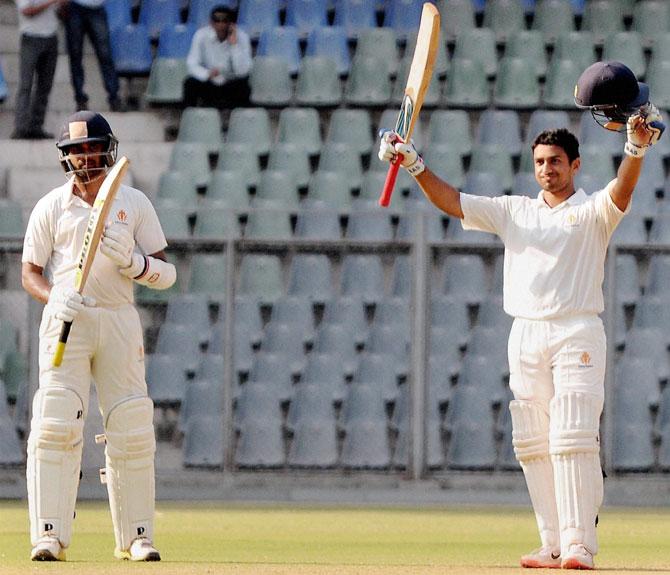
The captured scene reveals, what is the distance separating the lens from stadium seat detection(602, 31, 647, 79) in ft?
45.2

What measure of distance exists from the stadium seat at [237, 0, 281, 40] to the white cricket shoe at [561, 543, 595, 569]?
8.68m

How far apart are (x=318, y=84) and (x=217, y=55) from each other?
0.82m

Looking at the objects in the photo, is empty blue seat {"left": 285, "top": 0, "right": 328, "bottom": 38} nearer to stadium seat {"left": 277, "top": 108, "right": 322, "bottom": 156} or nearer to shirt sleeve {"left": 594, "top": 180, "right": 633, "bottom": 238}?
stadium seat {"left": 277, "top": 108, "right": 322, "bottom": 156}

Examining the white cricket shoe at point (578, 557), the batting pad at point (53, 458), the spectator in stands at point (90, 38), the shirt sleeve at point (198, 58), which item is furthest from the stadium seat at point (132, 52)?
the white cricket shoe at point (578, 557)

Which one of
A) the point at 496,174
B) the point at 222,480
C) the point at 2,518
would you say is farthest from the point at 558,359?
the point at 496,174

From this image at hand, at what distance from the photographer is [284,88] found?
543 inches

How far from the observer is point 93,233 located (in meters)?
6.69

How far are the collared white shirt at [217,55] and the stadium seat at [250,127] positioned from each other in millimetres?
329

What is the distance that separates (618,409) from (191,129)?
4.15m

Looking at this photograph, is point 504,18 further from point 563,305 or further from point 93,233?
point 93,233

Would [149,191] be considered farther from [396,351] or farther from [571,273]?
[571,273]

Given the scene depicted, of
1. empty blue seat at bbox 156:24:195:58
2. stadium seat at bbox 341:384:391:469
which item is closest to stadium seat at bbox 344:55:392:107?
empty blue seat at bbox 156:24:195:58

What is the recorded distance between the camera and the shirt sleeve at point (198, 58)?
13.5 m

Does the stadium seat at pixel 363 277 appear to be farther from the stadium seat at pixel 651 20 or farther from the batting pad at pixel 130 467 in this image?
the batting pad at pixel 130 467
